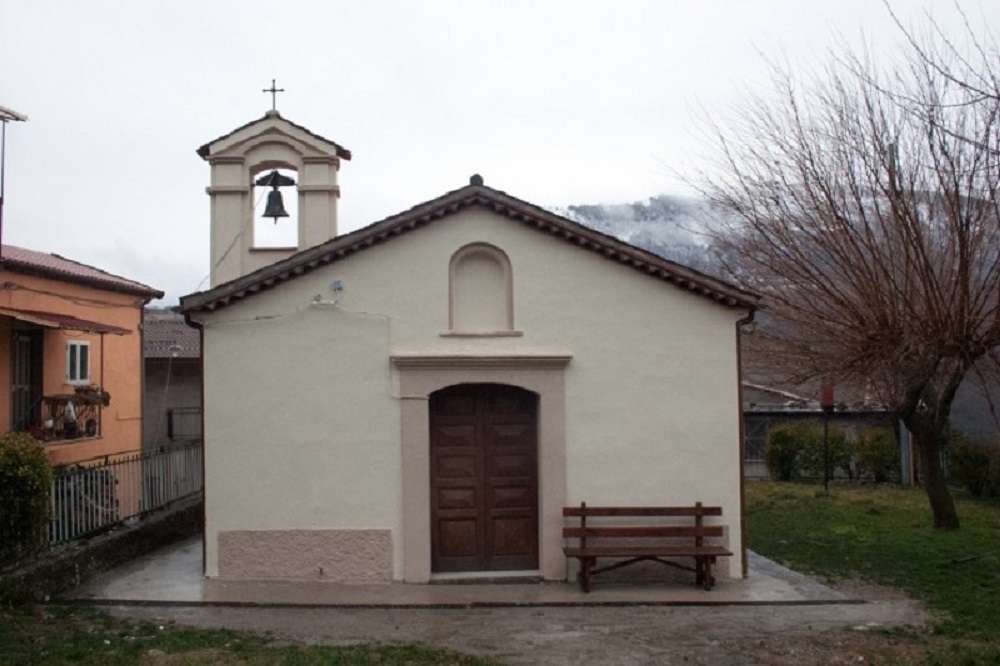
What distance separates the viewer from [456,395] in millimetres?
13148

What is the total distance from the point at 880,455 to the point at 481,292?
16.9 meters

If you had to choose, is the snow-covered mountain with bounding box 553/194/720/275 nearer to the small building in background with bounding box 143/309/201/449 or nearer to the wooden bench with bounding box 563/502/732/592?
the small building in background with bounding box 143/309/201/449

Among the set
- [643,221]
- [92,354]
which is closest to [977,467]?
[92,354]

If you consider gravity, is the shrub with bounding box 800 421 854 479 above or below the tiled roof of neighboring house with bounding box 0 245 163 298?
below

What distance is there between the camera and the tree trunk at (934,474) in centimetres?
1694

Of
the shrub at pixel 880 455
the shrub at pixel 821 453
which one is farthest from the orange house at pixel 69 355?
the shrub at pixel 880 455

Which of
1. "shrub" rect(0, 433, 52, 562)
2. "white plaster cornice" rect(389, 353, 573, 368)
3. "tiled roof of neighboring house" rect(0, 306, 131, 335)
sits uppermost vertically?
"tiled roof of neighboring house" rect(0, 306, 131, 335)

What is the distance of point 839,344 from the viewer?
1459 cm

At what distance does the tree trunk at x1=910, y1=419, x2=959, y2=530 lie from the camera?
16938 millimetres

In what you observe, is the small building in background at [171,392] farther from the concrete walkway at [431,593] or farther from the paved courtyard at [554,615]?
the concrete walkway at [431,593]

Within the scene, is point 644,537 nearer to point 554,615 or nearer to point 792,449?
point 554,615

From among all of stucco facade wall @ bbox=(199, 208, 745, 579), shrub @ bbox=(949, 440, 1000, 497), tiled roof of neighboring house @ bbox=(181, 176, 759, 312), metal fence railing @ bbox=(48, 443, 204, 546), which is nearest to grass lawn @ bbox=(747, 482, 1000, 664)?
shrub @ bbox=(949, 440, 1000, 497)

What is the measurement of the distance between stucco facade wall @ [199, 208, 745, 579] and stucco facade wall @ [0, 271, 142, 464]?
16.0 feet

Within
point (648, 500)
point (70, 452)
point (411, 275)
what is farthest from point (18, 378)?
point (648, 500)
